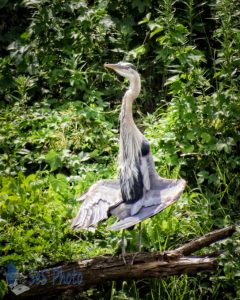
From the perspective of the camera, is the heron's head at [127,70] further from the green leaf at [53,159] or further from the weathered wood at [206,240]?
the green leaf at [53,159]

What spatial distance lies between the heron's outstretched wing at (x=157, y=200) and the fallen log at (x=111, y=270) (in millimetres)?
237

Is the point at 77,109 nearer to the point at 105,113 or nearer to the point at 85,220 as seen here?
the point at 105,113

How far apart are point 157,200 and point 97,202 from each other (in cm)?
35

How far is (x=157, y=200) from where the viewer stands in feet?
11.0

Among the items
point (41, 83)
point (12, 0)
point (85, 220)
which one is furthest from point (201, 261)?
point (12, 0)

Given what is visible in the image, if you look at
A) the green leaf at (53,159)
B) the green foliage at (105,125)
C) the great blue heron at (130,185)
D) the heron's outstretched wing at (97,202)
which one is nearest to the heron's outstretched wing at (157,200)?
the great blue heron at (130,185)

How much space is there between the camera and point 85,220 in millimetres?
3406

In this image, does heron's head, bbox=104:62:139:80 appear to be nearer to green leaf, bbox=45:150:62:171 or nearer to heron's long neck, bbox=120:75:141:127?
heron's long neck, bbox=120:75:141:127

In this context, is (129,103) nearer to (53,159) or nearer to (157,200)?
(157,200)

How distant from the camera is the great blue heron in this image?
133 inches

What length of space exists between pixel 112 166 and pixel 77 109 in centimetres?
64

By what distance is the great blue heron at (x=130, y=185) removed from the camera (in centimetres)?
339

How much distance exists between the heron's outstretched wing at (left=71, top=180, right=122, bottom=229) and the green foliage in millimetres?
292

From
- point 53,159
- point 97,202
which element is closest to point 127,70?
point 97,202
